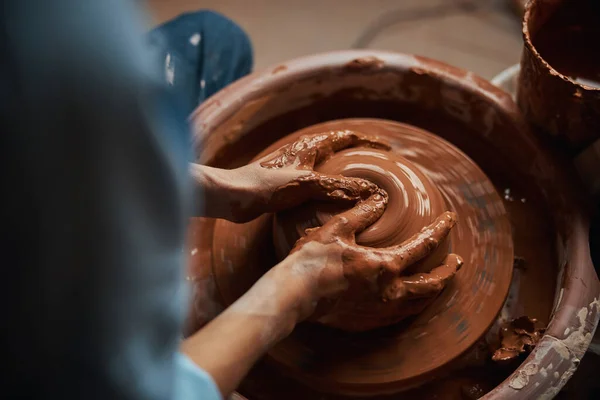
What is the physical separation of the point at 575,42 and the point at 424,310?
35.4 inches

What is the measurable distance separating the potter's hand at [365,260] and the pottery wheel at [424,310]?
5 cm

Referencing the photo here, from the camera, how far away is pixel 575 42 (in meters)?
1.61

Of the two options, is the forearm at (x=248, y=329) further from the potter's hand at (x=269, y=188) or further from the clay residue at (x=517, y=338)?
the clay residue at (x=517, y=338)

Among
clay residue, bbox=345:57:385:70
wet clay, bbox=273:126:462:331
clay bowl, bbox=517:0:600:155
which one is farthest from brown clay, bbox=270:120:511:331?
clay residue, bbox=345:57:385:70

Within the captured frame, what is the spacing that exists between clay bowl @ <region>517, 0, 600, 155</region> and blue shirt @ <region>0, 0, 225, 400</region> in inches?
38.7

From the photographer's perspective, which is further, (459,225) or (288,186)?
(459,225)

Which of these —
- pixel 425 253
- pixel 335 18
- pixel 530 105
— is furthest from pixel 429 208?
pixel 335 18

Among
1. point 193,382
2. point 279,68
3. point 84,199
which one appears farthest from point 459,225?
point 84,199

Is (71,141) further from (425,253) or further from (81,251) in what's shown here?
(425,253)

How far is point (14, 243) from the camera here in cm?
58

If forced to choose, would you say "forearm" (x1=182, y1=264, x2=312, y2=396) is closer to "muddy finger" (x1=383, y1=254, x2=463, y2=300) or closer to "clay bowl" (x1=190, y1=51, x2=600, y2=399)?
"muddy finger" (x1=383, y1=254, x2=463, y2=300)

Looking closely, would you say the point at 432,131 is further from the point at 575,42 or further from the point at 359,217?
the point at 359,217

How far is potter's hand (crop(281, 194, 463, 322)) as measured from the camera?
1091 millimetres

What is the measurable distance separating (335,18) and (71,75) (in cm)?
250
